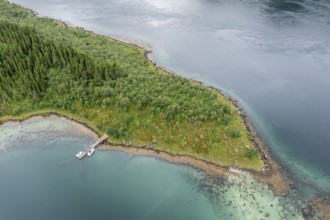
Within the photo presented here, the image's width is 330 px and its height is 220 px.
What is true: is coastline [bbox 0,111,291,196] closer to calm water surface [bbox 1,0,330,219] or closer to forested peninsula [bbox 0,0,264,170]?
forested peninsula [bbox 0,0,264,170]

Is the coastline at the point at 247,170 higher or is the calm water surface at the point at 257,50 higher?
the calm water surface at the point at 257,50

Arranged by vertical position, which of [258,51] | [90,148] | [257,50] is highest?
[257,50]

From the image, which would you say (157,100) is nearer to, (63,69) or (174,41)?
(63,69)

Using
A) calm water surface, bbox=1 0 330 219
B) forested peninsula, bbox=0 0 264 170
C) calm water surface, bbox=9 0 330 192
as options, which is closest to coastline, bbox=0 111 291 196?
forested peninsula, bbox=0 0 264 170

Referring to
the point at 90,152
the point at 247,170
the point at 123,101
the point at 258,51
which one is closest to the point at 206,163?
the point at 247,170

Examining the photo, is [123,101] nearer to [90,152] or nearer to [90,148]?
[90,148]

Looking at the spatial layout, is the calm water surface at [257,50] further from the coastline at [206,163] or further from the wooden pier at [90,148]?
the wooden pier at [90,148]

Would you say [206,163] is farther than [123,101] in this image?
No

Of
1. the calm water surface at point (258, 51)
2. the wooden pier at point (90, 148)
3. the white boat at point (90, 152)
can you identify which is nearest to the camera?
the wooden pier at point (90, 148)

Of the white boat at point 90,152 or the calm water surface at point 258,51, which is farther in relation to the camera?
the calm water surface at point 258,51

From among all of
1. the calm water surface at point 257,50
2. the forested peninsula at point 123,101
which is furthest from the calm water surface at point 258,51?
the forested peninsula at point 123,101
